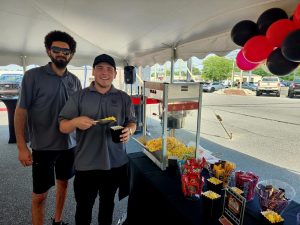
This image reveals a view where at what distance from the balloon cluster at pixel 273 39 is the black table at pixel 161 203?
87 centimetres

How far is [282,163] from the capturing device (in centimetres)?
412

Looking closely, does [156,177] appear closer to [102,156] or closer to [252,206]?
[102,156]

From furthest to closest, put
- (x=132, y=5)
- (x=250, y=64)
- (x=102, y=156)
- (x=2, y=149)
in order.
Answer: (x=2, y=149), (x=132, y=5), (x=250, y=64), (x=102, y=156)

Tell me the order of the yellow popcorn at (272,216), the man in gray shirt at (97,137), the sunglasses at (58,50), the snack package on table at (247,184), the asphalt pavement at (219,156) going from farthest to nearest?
the asphalt pavement at (219,156)
the sunglasses at (58,50)
the man in gray shirt at (97,137)
the snack package on table at (247,184)
the yellow popcorn at (272,216)

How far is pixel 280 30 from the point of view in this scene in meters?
1.42

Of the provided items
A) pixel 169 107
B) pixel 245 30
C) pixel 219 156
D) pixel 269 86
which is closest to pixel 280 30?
pixel 245 30

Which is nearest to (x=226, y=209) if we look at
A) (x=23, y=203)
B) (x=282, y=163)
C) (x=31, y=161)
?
(x=31, y=161)

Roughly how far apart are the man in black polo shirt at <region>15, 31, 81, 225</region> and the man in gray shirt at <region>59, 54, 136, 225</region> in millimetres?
283

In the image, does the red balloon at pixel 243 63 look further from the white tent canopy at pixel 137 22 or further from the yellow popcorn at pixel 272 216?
the yellow popcorn at pixel 272 216

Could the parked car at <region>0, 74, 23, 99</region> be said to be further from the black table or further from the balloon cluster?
the balloon cluster

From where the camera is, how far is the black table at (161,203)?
114cm

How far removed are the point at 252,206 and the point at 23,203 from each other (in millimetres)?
2504

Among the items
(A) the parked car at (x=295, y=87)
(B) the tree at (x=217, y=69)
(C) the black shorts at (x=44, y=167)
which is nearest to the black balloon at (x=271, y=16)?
(C) the black shorts at (x=44, y=167)

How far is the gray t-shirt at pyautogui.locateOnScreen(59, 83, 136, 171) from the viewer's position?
4.99 feet
